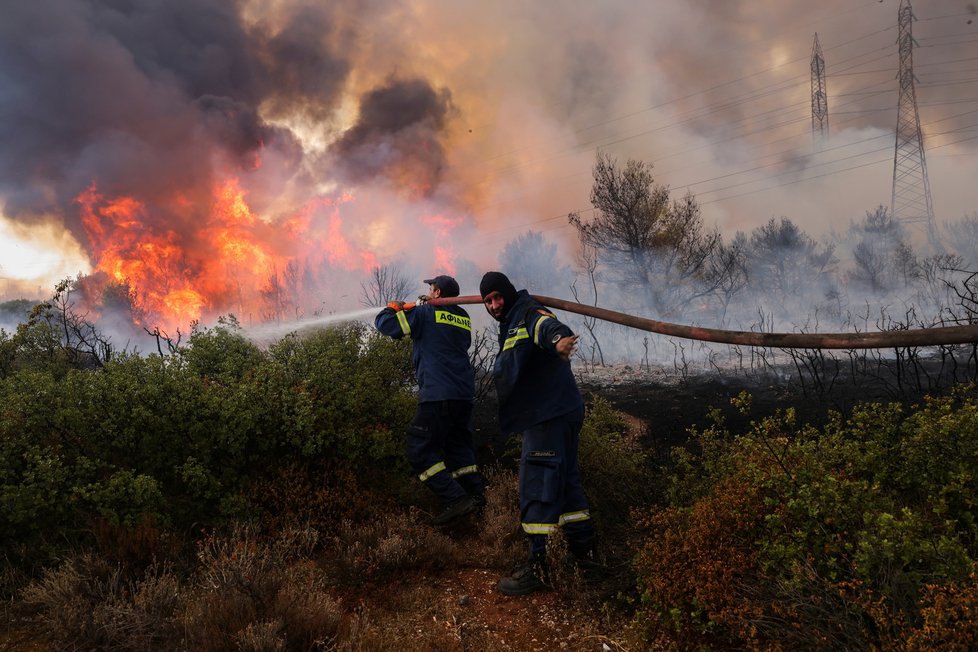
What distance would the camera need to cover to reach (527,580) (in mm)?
3424

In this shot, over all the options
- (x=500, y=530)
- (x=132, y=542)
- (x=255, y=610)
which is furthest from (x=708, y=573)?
(x=132, y=542)

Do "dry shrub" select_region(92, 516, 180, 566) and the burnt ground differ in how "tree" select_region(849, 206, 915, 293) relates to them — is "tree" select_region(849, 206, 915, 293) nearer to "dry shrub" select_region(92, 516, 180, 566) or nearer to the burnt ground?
the burnt ground

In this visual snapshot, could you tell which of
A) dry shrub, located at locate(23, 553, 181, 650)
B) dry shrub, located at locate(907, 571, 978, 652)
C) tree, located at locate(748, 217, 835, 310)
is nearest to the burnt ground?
dry shrub, located at locate(907, 571, 978, 652)

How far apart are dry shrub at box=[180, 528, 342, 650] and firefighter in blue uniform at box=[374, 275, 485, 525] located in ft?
5.08

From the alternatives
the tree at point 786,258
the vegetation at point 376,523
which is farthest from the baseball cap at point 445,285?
the tree at point 786,258

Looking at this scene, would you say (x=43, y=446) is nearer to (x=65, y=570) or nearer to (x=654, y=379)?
(x=65, y=570)

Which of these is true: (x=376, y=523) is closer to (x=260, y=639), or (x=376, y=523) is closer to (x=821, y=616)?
(x=260, y=639)

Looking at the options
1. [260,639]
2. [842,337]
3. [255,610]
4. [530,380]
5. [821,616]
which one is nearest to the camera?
[842,337]

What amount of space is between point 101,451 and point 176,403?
1.87ft

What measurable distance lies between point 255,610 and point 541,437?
1.85 metres

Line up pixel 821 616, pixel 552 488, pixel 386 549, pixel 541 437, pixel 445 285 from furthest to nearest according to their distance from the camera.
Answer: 1. pixel 445 285
2. pixel 386 549
3. pixel 541 437
4. pixel 552 488
5. pixel 821 616

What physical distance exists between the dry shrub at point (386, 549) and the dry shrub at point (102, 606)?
1048 mm

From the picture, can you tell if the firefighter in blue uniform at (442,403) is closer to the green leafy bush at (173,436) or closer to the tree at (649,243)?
the green leafy bush at (173,436)

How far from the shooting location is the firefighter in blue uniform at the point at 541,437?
11.0ft
